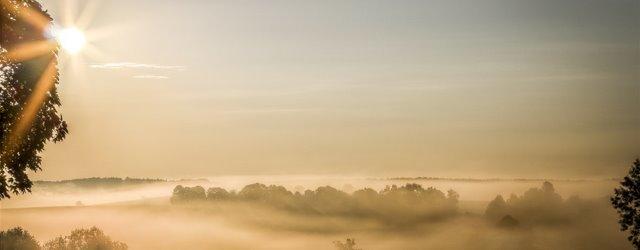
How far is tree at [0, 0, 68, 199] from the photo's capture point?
1505 inches

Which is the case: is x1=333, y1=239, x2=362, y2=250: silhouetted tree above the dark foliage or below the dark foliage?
above

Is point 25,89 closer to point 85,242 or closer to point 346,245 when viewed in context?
point 85,242

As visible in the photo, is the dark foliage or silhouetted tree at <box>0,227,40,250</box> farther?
the dark foliage

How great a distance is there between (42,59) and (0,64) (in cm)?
182

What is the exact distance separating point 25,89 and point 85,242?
72470 millimetres

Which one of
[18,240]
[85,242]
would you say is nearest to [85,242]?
[85,242]

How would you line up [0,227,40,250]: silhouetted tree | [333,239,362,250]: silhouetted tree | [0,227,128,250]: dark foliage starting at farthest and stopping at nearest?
[333,239,362,250]: silhouetted tree < [0,227,128,250]: dark foliage < [0,227,40,250]: silhouetted tree

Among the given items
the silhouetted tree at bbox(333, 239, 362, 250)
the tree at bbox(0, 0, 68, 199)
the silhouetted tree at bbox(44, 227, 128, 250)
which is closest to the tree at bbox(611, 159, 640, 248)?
the tree at bbox(0, 0, 68, 199)

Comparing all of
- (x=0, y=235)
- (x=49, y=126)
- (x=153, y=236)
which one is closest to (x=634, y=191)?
(x=49, y=126)

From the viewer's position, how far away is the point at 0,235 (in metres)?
83.5

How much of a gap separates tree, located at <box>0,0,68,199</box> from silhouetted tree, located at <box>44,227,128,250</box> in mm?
67738

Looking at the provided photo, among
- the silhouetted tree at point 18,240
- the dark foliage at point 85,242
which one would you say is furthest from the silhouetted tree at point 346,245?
the silhouetted tree at point 18,240

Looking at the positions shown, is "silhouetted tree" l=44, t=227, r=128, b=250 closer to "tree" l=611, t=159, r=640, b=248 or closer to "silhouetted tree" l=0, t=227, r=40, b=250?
"silhouetted tree" l=0, t=227, r=40, b=250

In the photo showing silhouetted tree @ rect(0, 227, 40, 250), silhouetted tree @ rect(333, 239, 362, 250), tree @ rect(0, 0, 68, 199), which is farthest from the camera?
silhouetted tree @ rect(333, 239, 362, 250)
